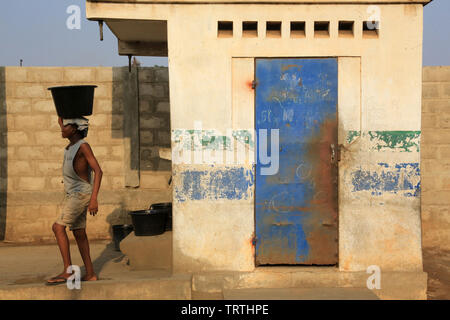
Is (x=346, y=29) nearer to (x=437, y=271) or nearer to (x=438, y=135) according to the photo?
(x=438, y=135)

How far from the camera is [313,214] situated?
481 centimetres

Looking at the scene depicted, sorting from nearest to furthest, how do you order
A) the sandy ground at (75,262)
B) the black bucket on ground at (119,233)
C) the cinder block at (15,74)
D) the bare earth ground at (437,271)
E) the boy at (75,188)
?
1. the boy at (75,188)
2. the sandy ground at (75,262)
3. the bare earth ground at (437,271)
4. the black bucket on ground at (119,233)
5. the cinder block at (15,74)

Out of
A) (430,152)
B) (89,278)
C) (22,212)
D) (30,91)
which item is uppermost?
(30,91)

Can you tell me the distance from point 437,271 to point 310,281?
2.41 metres

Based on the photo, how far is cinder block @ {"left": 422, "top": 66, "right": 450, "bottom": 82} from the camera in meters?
7.09

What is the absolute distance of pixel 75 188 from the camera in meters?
4.54

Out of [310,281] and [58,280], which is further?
[310,281]

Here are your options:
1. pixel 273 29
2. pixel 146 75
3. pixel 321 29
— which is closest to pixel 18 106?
pixel 146 75

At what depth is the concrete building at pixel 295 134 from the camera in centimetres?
474

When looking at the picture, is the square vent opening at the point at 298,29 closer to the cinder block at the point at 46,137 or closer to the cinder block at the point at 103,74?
the cinder block at the point at 103,74

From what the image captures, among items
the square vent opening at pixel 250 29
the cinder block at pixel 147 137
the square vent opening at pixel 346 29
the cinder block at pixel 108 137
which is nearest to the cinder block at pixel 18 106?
the cinder block at pixel 108 137

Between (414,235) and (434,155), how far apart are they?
277 centimetres
